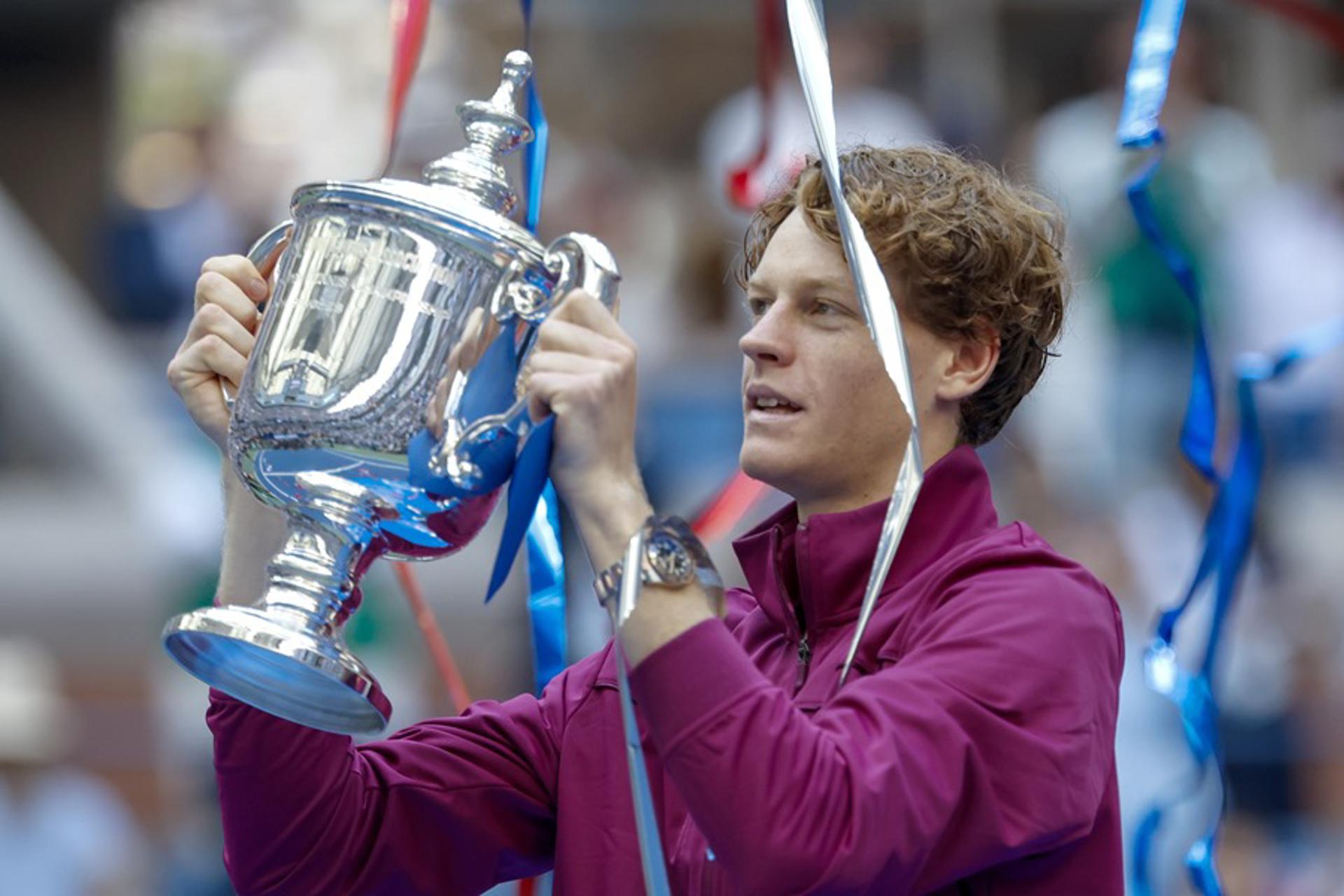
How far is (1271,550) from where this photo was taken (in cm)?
608

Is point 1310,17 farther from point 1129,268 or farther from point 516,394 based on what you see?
point 1129,268

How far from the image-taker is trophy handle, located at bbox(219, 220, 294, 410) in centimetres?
203

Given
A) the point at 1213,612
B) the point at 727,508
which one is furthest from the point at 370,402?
the point at 1213,612

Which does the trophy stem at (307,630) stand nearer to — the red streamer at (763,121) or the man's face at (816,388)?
the man's face at (816,388)

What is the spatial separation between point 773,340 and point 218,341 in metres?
0.46

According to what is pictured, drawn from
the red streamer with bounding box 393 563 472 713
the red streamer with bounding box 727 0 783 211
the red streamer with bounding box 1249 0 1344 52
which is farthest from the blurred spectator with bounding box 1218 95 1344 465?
the red streamer with bounding box 393 563 472 713

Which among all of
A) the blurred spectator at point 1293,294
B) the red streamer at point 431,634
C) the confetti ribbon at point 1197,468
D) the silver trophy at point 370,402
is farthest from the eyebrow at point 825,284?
the blurred spectator at point 1293,294

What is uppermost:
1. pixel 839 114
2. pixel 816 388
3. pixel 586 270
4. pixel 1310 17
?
pixel 839 114

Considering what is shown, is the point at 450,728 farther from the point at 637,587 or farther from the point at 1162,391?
the point at 1162,391

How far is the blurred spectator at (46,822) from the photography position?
228 inches

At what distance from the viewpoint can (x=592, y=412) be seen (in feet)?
5.65

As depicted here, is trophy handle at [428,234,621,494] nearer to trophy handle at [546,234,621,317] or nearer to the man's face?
trophy handle at [546,234,621,317]

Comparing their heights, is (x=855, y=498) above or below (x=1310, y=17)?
below

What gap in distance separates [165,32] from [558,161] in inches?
73.8
